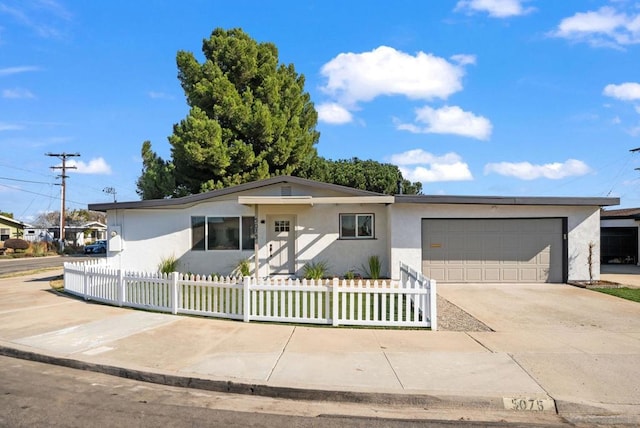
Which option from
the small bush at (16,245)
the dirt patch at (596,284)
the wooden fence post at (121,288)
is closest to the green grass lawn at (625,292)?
the dirt patch at (596,284)

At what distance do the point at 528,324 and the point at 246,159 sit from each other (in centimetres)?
1687

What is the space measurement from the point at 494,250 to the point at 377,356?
→ 9777mm

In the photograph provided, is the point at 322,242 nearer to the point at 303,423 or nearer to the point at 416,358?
the point at 416,358

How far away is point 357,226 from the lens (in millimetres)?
15711

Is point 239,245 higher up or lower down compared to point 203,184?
lower down

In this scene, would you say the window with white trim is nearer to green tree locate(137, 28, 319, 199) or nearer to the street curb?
green tree locate(137, 28, 319, 199)

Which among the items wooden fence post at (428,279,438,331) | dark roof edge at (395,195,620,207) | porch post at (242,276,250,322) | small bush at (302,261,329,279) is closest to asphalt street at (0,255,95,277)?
small bush at (302,261,329,279)

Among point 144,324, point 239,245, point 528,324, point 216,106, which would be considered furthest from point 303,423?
point 216,106

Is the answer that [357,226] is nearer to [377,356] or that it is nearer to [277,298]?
[277,298]

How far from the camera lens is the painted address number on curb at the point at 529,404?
4.83 meters

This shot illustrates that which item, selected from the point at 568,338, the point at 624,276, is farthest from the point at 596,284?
the point at 568,338

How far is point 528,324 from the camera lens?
8.69m

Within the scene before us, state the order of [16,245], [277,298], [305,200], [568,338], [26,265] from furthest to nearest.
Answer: [16,245] → [26,265] → [305,200] → [277,298] → [568,338]

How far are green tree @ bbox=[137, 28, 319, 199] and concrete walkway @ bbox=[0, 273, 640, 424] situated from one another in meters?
13.4
